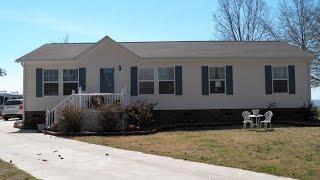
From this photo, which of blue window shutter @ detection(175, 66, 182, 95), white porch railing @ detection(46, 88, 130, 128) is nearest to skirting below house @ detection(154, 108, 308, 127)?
blue window shutter @ detection(175, 66, 182, 95)

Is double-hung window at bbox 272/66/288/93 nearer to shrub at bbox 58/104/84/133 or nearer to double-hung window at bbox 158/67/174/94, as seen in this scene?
double-hung window at bbox 158/67/174/94

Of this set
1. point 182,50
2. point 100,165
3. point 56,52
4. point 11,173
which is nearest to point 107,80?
point 56,52

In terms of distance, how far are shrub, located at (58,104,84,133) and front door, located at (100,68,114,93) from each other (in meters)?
4.16

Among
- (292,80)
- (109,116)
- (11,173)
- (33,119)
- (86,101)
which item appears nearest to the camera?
(11,173)

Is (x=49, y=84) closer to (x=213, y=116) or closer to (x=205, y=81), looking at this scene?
(x=205, y=81)

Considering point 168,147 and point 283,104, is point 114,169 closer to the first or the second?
point 168,147

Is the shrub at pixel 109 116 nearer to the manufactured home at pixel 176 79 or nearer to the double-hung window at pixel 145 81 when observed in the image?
the manufactured home at pixel 176 79

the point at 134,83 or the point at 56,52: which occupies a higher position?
the point at 56,52

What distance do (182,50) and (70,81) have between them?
6.25 meters

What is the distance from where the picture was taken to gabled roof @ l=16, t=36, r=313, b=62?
2566 centimetres

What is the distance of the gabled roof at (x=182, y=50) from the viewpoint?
84.2ft

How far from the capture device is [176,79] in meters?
25.9

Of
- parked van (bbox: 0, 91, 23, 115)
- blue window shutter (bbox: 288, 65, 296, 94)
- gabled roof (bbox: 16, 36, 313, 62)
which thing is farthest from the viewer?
parked van (bbox: 0, 91, 23, 115)

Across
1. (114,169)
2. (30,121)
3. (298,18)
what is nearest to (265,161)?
(114,169)
